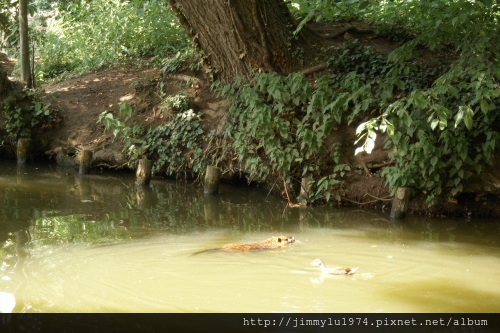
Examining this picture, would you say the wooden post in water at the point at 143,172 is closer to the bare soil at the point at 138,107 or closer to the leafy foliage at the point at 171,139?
the leafy foliage at the point at 171,139

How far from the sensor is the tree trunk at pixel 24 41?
43.0 feet

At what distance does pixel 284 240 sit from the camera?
7.07m

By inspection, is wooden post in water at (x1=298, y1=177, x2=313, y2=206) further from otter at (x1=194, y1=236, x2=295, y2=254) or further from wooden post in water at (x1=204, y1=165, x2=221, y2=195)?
otter at (x1=194, y1=236, x2=295, y2=254)

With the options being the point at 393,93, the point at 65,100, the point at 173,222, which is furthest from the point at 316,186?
the point at 65,100

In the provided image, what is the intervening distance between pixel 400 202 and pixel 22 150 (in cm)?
791

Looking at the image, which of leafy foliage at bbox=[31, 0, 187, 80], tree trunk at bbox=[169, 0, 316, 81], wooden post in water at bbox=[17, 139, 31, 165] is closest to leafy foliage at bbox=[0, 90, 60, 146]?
wooden post in water at bbox=[17, 139, 31, 165]

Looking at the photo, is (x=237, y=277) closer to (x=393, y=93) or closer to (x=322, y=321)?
(x=322, y=321)

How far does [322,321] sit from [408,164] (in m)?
4.44

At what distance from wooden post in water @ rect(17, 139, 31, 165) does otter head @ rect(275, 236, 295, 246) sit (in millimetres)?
7613

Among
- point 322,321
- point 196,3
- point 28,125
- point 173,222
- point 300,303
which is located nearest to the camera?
point 322,321

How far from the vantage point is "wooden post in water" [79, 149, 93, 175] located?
472 inches

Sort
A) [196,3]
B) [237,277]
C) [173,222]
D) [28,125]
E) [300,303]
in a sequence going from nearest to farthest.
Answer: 1. [300,303]
2. [237,277]
3. [173,222]
4. [196,3]
5. [28,125]

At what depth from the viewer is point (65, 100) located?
44.5 feet

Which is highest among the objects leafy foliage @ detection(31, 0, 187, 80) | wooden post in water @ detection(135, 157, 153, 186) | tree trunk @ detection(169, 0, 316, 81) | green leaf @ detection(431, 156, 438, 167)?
leafy foliage @ detection(31, 0, 187, 80)
